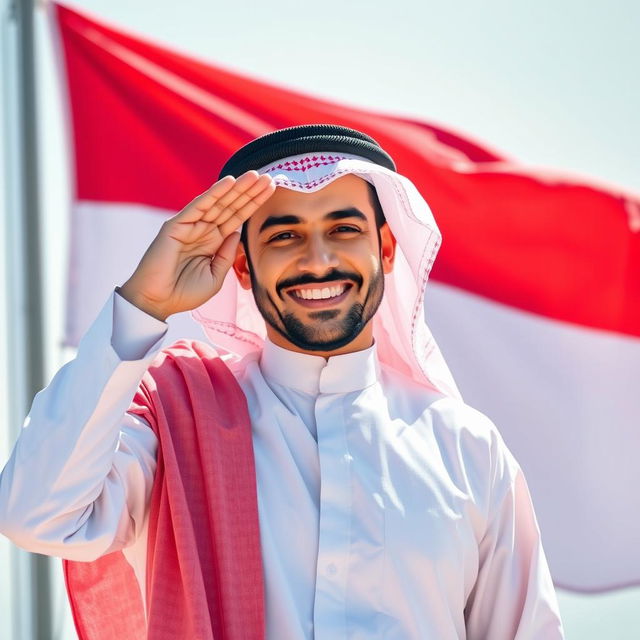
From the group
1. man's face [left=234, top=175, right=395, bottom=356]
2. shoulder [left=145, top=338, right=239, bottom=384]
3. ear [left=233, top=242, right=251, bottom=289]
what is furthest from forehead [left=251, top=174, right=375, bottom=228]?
shoulder [left=145, top=338, right=239, bottom=384]

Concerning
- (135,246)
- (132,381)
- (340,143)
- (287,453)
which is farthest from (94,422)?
(135,246)

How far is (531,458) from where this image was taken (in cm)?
468

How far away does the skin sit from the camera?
2.44 m

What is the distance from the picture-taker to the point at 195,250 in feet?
8.00

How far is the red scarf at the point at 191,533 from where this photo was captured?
228 centimetres

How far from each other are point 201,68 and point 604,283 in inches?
71.3

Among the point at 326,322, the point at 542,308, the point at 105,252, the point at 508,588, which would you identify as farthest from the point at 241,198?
the point at 542,308

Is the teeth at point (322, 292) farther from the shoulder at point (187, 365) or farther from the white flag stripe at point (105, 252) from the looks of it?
the white flag stripe at point (105, 252)

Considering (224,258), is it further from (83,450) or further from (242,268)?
(83,450)

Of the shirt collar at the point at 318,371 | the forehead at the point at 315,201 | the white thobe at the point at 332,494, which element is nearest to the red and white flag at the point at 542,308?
the forehead at the point at 315,201

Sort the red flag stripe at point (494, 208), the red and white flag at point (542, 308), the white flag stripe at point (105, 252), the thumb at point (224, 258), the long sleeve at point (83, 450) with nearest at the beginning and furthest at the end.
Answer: the long sleeve at point (83, 450) < the thumb at point (224, 258) < the white flag stripe at point (105, 252) < the red flag stripe at point (494, 208) < the red and white flag at point (542, 308)

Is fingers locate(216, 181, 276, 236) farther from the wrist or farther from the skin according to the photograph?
the wrist

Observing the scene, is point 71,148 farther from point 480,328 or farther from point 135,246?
point 480,328

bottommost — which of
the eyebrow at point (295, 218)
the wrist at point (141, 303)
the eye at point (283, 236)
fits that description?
the wrist at point (141, 303)
